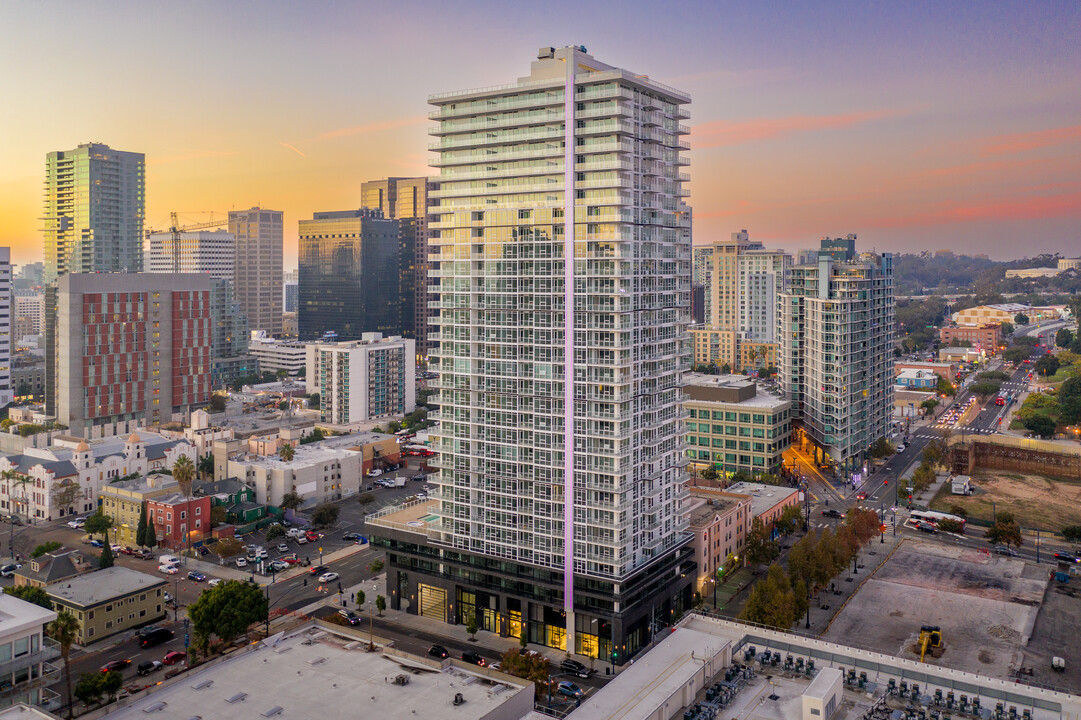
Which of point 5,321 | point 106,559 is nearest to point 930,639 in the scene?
point 106,559

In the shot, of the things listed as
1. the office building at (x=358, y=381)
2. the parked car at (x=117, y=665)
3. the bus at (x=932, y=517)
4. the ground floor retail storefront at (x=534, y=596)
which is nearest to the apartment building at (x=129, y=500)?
the parked car at (x=117, y=665)

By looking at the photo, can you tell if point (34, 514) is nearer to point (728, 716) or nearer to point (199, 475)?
point (199, 475)

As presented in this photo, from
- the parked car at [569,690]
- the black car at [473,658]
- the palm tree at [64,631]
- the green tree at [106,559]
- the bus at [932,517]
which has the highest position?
the palm tree at [64,631]

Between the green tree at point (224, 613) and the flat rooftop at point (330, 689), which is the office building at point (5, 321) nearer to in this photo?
the green tree at point (224, 613)

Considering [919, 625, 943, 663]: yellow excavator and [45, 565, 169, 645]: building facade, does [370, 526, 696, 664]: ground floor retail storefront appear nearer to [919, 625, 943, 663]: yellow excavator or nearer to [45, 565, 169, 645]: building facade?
[919, 625, 943, 663]: yellow excavator

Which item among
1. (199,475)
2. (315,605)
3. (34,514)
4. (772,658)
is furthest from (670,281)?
(34,514)

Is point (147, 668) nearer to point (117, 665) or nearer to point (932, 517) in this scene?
point (117, 665)
